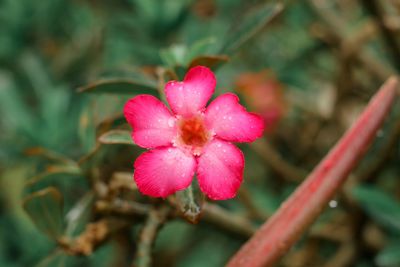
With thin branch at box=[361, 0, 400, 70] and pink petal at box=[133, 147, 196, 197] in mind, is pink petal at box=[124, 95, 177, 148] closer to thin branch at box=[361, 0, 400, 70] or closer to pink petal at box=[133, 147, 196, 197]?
pink petal at box=[133, 147, 196, 197]

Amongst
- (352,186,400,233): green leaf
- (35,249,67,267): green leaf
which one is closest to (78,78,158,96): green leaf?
(35,249,67,267): green leaf

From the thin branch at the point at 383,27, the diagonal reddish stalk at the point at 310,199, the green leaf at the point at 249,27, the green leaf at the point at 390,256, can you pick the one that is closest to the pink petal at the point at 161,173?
the diagonal reddish stalk at the point at 310,199

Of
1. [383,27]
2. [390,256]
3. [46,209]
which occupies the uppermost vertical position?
[383,27]

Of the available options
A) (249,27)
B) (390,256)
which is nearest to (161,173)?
(249,27)

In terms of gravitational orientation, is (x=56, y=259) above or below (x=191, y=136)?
below

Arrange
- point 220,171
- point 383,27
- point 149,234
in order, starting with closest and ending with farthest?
point 220,171 → point 149,234 → point 383,27

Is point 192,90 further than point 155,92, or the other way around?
point 155,92

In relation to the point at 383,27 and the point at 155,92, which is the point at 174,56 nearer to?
the point at 155,92
